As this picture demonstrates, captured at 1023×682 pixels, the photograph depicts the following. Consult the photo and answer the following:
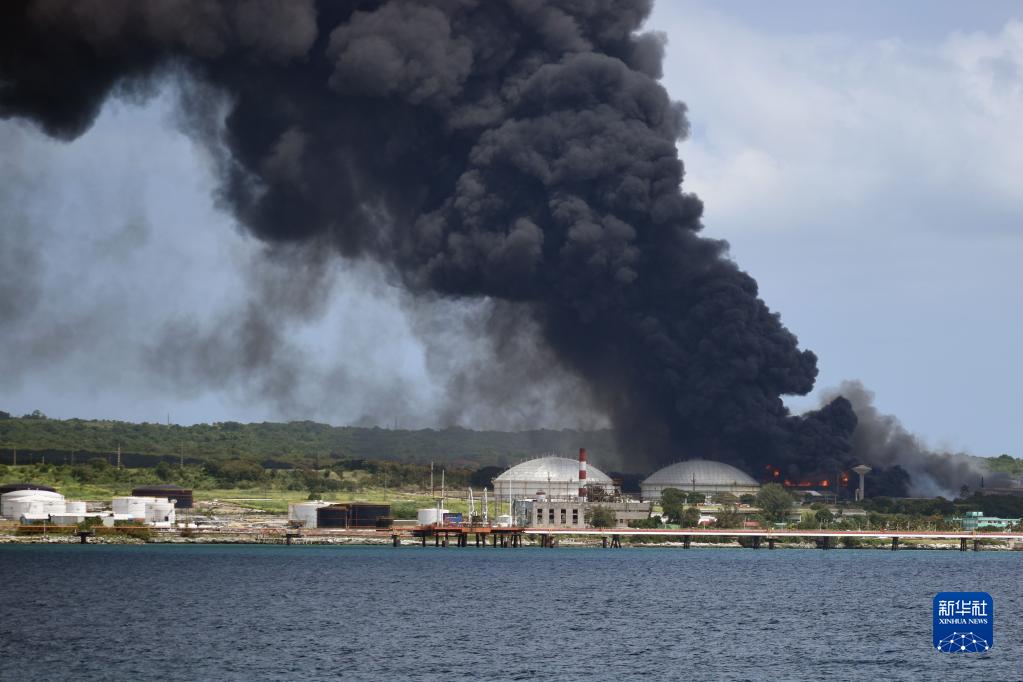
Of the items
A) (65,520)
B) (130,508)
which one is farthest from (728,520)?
(65,520)

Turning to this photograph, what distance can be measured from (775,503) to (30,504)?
3272 inches

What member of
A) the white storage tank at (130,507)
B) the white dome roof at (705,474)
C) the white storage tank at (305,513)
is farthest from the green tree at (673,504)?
the white storage tank at (130,507)

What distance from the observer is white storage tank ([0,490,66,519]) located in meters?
166

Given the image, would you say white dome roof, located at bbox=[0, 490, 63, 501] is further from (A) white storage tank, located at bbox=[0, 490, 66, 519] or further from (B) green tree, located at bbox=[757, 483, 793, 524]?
(B) green tree, located at bbox=[757, 483, 793, 524]

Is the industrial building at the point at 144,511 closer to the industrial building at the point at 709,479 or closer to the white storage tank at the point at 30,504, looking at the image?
the white storage tank at the point at 30,504

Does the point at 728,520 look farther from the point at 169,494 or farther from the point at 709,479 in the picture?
the point at 169,494

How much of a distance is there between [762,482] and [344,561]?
7556cm

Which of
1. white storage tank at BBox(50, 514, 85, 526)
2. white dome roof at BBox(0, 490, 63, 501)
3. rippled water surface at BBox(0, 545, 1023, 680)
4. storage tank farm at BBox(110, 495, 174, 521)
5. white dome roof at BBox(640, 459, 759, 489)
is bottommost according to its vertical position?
rippled water surface at BBox(0, 545, 1023, 680)

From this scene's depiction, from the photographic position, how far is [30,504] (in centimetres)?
16625

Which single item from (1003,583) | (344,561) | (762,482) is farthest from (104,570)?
(762,482)

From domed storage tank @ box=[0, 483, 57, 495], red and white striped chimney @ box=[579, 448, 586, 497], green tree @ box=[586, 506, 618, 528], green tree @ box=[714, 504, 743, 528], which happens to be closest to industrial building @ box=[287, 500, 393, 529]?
red and white striped chimney @ box=[579, 448, 586, 497]

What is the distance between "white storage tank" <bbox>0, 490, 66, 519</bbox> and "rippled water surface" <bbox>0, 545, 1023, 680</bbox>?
28851 mm

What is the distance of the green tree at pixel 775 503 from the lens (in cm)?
18238

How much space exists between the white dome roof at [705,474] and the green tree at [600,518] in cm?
1611
